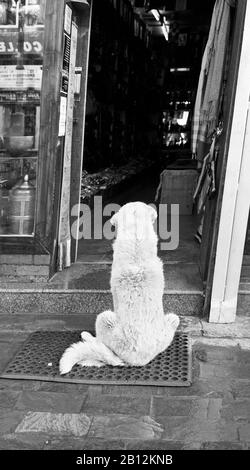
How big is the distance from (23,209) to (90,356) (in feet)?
6.78

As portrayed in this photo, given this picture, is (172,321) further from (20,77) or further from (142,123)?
(142,123)

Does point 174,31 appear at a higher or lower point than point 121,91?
higher

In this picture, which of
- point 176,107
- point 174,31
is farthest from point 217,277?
point 176,107

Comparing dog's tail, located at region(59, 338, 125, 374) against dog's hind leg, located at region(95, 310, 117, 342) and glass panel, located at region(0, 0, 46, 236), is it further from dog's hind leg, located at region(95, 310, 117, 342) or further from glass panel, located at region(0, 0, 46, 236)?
glass panel, located at region(0, 0, 46, 236)

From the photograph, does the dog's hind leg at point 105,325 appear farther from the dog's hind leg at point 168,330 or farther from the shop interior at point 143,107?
the shop interior at point 143,107

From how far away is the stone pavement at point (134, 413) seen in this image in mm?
2857

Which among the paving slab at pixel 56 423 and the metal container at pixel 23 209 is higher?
the metal container at pixel 23 209

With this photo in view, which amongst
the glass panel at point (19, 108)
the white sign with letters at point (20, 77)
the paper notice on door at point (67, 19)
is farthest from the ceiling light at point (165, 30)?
the white sign with letters at point (20, 77)

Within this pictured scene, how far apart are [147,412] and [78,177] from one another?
3.11m

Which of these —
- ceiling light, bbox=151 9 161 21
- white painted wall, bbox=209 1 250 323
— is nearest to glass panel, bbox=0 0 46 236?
white painted wall, bbox=209 1 250 323

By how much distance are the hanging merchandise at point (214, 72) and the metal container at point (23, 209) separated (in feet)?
6.91

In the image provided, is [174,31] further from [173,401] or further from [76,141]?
[173,401]

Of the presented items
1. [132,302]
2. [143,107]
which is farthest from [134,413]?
[143,107]

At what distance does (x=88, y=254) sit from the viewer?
6.08 meters
